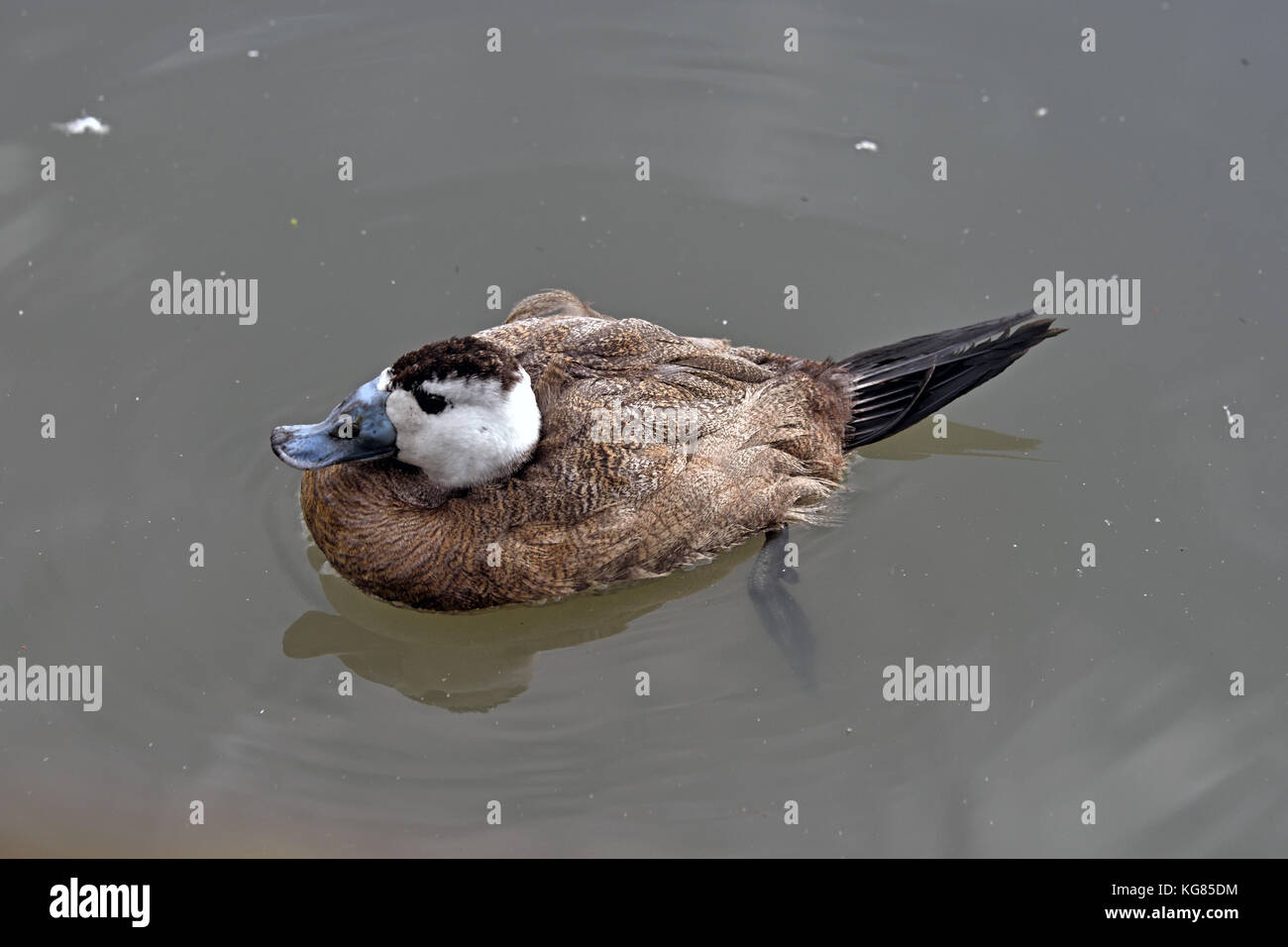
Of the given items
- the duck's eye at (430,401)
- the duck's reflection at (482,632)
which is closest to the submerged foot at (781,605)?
the duck's reflection at (482,632)

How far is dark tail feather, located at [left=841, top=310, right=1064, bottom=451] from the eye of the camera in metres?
7.02

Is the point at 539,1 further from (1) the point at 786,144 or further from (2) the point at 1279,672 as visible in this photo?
(2) the point at 1279,672

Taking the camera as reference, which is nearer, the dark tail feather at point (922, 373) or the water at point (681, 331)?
the water at point (681, 331)

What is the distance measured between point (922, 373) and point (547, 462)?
2136 mm

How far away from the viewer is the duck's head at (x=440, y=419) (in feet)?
19.5

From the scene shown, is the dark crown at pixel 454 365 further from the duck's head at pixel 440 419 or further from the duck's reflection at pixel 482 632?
the duck's reflection at pixel 482 632

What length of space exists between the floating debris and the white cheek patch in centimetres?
379

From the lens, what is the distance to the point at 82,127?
27.7ft

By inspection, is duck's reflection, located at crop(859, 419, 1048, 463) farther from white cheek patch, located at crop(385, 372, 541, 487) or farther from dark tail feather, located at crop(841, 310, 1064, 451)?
white cheek patch, located at crop(385, 372, 541, 487)

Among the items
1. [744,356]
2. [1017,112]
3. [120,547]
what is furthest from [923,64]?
[120,547]

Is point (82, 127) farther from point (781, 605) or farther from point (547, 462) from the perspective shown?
point (781, 605)

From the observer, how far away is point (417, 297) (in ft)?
25.9

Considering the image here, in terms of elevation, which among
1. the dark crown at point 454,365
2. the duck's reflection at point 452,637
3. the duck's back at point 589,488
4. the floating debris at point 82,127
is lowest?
the duck's reflection at point 452,637

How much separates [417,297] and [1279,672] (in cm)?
507
